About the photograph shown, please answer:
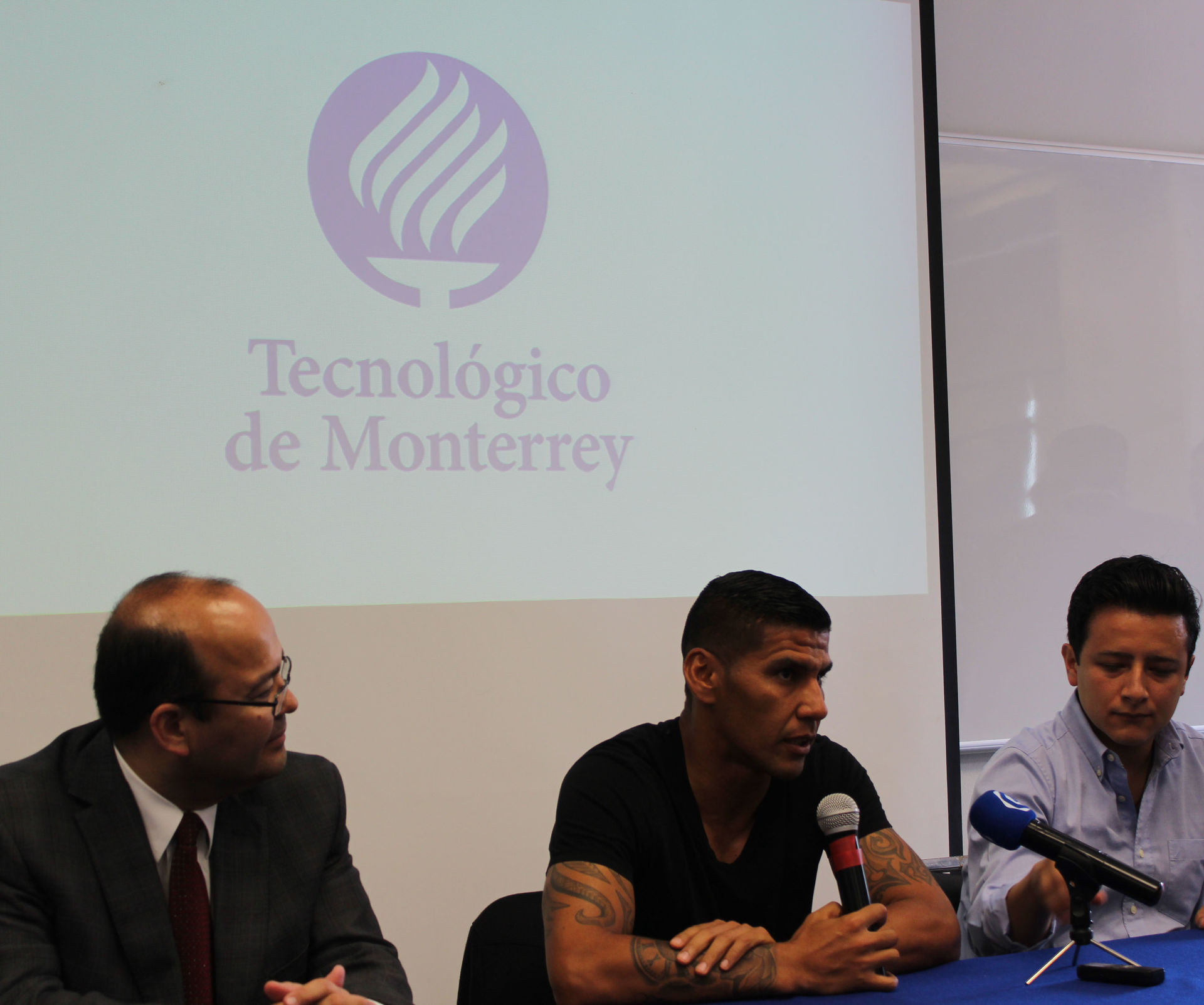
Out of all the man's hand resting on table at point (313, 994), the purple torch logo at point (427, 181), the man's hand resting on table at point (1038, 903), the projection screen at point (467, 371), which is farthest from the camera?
the purple torch logo at point (427, 181)

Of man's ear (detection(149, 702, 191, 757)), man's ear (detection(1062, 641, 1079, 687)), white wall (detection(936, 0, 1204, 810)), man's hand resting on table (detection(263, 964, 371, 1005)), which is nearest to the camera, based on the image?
man's hand resting on table (detection(263, 964, 371, 1005))

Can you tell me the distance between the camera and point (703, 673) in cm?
194

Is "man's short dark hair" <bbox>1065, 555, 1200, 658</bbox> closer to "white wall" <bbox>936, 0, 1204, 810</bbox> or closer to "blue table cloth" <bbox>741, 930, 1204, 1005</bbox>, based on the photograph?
"blue table cloth" <bbox>741, 930, 1204, 1005</bbox>

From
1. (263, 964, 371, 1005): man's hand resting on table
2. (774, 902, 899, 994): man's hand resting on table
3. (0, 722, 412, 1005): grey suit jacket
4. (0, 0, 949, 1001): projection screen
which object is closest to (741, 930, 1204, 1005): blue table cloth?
(774, 902, 899, 994): man's hand resting on table

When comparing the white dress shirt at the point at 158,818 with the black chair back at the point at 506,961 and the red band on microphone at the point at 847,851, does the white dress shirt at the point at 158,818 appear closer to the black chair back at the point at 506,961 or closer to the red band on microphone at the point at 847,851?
the black chair back at the point at 506,961

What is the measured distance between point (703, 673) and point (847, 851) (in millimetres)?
427

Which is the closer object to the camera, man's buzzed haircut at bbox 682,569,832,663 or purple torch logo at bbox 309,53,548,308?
man's buzzed haircut at bbox 682,569,832,663

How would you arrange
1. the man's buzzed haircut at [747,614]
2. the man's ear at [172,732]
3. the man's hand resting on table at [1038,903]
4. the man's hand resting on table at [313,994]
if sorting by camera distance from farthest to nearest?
the man's buzzed haircut at [747,614] → the man's hand resting on table at [1038,903] → the man's ear at [172,732] → the man's hand resting on table at [313,994]

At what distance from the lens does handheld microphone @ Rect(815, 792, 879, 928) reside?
63.9 inches

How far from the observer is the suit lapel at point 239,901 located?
A: 1.54 meters

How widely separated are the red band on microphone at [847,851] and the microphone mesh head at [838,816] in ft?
0.04

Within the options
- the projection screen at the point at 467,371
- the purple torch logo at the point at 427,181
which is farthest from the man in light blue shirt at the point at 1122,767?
the purple torch logo at the point at 427,181

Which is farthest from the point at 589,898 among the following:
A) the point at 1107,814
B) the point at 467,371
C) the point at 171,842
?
the point at 467,371

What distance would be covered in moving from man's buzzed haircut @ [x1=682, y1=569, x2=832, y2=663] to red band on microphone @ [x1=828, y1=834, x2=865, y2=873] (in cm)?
37
